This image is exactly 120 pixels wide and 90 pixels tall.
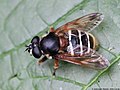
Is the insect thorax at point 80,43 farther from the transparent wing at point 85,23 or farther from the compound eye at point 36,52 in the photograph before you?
the compound eye at point 36,52

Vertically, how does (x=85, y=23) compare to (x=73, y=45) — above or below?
above

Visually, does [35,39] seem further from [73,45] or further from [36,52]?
[73,45]

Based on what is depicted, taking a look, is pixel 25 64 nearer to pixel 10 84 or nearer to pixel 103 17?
pixel 10 84

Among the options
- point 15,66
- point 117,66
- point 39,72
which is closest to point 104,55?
Result: point 117,66

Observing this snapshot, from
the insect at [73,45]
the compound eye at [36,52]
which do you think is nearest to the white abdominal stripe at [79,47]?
the insect at [73,45]

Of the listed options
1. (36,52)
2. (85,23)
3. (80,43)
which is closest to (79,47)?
(80,43)

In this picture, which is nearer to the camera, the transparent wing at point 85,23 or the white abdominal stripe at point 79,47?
the white abdominal stripe at point 79,47
